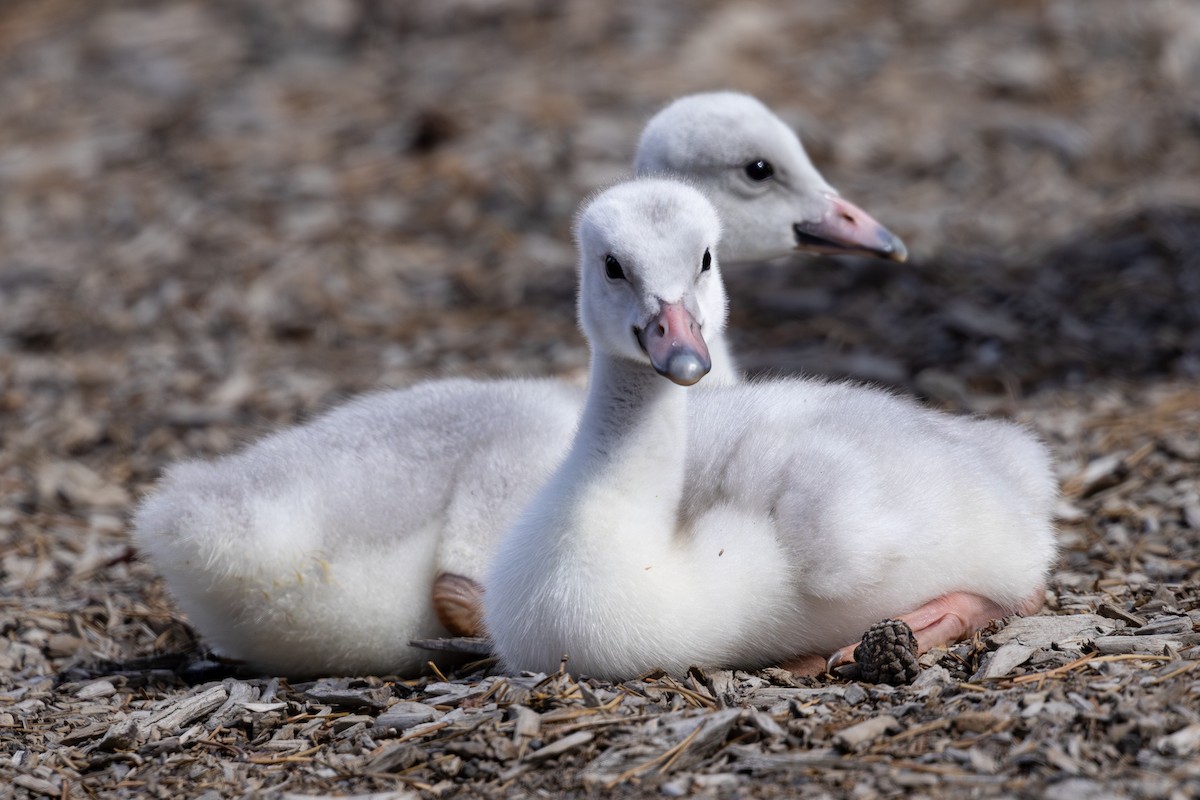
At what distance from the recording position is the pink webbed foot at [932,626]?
12.0 feet

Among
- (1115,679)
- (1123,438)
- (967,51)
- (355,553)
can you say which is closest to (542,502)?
(355,553)

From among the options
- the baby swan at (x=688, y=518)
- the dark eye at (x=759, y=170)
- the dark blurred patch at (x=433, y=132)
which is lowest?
the baby swan at (x=688, y=518)

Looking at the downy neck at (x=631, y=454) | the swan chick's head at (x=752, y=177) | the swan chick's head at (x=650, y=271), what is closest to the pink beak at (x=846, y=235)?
the swan chick's head at (x=752, y=177)

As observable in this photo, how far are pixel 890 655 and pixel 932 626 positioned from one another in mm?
279

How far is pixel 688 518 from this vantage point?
382 cm

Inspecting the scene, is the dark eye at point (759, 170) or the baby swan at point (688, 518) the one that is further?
the dark eye at point (759, 170)

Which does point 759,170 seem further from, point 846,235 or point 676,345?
point 676,345

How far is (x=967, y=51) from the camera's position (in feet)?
33.7

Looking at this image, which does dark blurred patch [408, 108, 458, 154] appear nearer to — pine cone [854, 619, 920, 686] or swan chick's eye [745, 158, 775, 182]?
swan chick's eye [745, 158, 775, 182]

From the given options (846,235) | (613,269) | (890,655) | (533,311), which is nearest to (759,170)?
(846,235)

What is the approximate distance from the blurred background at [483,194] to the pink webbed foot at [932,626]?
8.44 ft

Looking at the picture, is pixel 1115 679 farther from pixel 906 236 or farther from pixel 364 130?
pixel 364 130

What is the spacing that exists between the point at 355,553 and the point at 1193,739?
226 centimetres

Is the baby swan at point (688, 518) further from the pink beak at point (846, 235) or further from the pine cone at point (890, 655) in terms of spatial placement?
the pink beak at point (846, 235)
